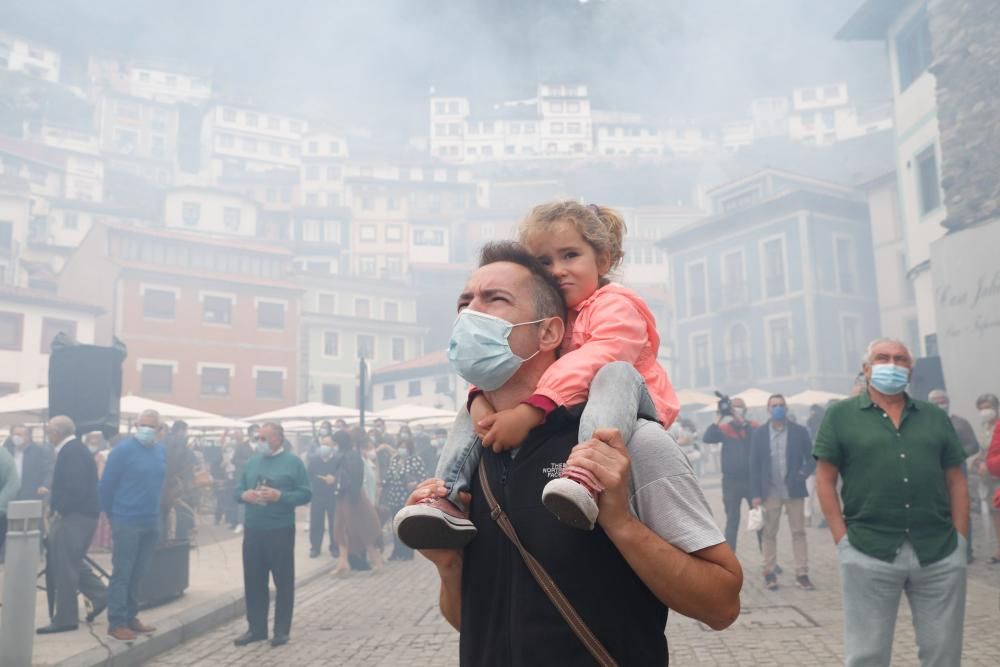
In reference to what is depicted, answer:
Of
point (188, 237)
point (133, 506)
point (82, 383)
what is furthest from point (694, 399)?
point (188, 237)

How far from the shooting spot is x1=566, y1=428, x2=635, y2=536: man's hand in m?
1.73

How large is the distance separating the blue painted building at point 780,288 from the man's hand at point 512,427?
43.2m

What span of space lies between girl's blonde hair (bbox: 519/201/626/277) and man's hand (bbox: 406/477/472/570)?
0.90 meters

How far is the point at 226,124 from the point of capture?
97.8m

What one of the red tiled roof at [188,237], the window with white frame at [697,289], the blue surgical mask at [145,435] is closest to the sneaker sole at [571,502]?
the blue surgical mask at [145,435]

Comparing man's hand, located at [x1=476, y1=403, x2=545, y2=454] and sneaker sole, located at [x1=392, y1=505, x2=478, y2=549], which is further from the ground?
man's hand, located at [x1=476, y1=403, x2=545, y2=454]

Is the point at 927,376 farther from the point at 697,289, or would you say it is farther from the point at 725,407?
the point at 697,289

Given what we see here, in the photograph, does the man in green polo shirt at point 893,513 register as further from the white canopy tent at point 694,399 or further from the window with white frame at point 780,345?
the window with white frame at point 780,345

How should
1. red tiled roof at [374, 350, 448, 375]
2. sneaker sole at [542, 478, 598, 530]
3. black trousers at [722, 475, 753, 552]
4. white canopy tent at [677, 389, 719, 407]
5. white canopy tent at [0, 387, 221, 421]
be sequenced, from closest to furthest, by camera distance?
sneaker sole at [542, 478, 598, 530]
black trousers at [722, 475, 753, 552]
white canopy tent at [0, 387, 221, 421]
white canopy tent at [677, 389, 719, 407]
red tiled roof at [374, 350, 448, 375]

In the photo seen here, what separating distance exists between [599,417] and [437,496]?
0.40 metres

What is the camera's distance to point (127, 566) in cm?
870

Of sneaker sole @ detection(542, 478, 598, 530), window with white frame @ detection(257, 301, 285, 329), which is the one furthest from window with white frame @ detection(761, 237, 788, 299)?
sneaker sole @ detection(542, 478, 598, 530)

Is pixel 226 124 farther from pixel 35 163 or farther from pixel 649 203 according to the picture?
pixel 649 203

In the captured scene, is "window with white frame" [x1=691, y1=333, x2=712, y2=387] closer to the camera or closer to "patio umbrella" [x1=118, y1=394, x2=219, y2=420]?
"patio umbrella" [x1=118, y1=394, x2=219, y2=420]
